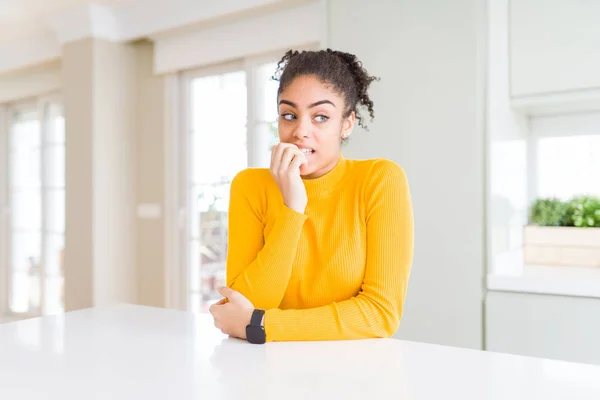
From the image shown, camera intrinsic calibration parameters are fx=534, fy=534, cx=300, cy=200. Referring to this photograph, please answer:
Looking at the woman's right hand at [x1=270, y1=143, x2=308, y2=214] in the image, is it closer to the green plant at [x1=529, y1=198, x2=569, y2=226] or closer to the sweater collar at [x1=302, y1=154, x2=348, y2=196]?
the sweater collar at [x1=302, y1=154, x2=348, y2=196]

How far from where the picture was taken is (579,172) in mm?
2553

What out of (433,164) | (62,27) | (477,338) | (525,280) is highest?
(62,27)

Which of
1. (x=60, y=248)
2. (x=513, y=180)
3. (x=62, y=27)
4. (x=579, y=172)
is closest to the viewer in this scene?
(x=513, y=180)

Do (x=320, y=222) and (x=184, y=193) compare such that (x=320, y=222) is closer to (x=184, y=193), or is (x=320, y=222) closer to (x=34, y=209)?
(x=184, y=193)

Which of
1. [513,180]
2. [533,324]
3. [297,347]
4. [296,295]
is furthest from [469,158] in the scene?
[297,347]

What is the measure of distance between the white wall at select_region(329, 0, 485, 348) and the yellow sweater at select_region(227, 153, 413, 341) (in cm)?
95

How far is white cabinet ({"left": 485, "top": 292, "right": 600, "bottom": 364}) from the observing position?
188 cm

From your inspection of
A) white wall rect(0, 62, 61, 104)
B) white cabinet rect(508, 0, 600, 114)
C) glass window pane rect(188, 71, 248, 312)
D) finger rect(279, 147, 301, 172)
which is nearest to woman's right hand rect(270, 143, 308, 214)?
finger rect(279, 147, 301, 172)

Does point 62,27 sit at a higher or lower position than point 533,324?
higher

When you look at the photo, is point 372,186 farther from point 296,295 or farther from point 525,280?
point 525,280

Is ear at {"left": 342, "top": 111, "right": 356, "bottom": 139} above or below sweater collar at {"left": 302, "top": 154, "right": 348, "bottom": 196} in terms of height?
above

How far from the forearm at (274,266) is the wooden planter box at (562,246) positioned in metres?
1.77

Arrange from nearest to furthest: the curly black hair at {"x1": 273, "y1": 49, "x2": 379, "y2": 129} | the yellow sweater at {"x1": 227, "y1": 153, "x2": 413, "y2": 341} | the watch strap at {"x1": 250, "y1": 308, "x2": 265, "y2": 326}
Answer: the watch strap at {"x1": 250, "y1": 308, "x2": 265, "y2": 326}
the yellow sweater at {"x1": 227, "y1": 153, "x2": 413, "y2": 341}
the curly black hair at {"x1": 273, "y1": 49, "x2": 379, "y2": 129}

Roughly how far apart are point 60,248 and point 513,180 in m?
3.78
